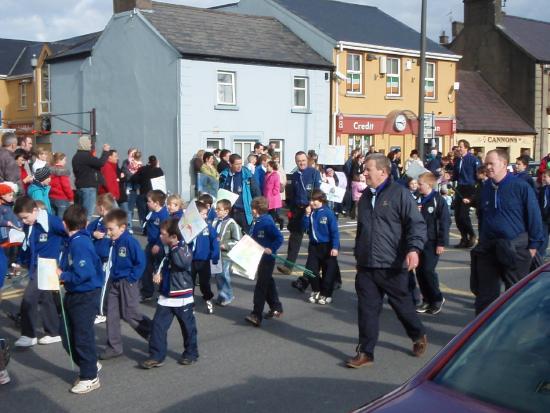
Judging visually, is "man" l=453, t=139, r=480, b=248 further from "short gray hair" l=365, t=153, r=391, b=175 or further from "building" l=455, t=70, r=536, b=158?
"building" l=455, t=70, r=536, b=158

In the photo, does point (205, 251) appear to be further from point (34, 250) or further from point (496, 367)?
point (496, 367)

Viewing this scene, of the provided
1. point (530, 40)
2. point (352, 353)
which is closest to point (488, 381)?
point (352, 353)

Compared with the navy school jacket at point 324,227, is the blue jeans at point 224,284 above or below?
below

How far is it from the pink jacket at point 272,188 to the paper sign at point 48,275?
312 inches

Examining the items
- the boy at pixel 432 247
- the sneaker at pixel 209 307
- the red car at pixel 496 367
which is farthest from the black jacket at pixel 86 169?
the red car at pixel 496 367

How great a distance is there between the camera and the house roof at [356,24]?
107ft

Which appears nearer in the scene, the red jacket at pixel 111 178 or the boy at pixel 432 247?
the boy at pixel 432 247

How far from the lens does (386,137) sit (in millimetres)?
33594

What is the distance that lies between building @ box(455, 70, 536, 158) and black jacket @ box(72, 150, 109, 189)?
87.2 feet

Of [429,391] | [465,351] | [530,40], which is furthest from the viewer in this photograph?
[530,40]

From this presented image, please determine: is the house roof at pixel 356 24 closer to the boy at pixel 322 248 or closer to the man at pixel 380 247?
the boy at pixel 322 248

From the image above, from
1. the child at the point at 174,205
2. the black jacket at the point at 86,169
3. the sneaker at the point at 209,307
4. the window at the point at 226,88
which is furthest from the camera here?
the window at the point at 226,88

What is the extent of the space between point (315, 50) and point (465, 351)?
2929cm

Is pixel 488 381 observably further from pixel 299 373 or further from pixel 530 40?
pixel 530 40
